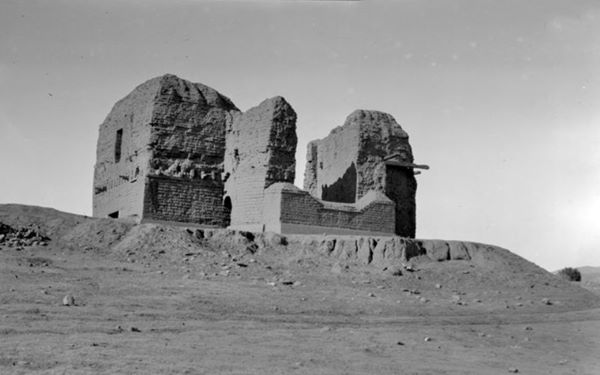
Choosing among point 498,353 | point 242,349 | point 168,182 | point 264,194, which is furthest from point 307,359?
point 168,182

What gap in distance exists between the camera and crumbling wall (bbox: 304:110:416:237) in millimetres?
28078

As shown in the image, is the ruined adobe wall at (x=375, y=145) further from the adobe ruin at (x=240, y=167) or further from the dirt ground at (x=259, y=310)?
the dirt ground at (x=259, y=310)

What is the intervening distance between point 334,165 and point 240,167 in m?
4.97

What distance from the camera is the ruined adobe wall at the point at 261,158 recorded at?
82.5ft

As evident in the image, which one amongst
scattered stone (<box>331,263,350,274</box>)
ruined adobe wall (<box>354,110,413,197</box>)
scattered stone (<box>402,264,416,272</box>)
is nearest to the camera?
scattered stone (<box>331,263,350,274</box>)

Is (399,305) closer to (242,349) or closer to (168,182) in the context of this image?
(242,349)

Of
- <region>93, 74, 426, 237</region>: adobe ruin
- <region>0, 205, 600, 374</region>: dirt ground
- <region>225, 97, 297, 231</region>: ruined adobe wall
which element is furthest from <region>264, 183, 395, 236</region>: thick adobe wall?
<region>0, 205, 600, 374</region>: dirt ground

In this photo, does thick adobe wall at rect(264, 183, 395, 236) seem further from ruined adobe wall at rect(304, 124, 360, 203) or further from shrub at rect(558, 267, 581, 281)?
shrub at rect(558, 267, 581, 281)

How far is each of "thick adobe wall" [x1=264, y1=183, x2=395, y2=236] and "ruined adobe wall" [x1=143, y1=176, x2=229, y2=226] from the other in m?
3.24

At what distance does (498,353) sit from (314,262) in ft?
29.5

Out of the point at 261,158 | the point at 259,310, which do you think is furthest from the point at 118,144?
the point at 259,310

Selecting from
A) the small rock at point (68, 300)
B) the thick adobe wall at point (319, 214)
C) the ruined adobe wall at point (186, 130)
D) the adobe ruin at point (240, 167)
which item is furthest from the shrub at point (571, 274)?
the small rock at point (68, 300)

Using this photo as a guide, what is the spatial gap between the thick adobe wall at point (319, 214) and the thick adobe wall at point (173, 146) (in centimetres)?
363

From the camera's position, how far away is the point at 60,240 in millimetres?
20031
